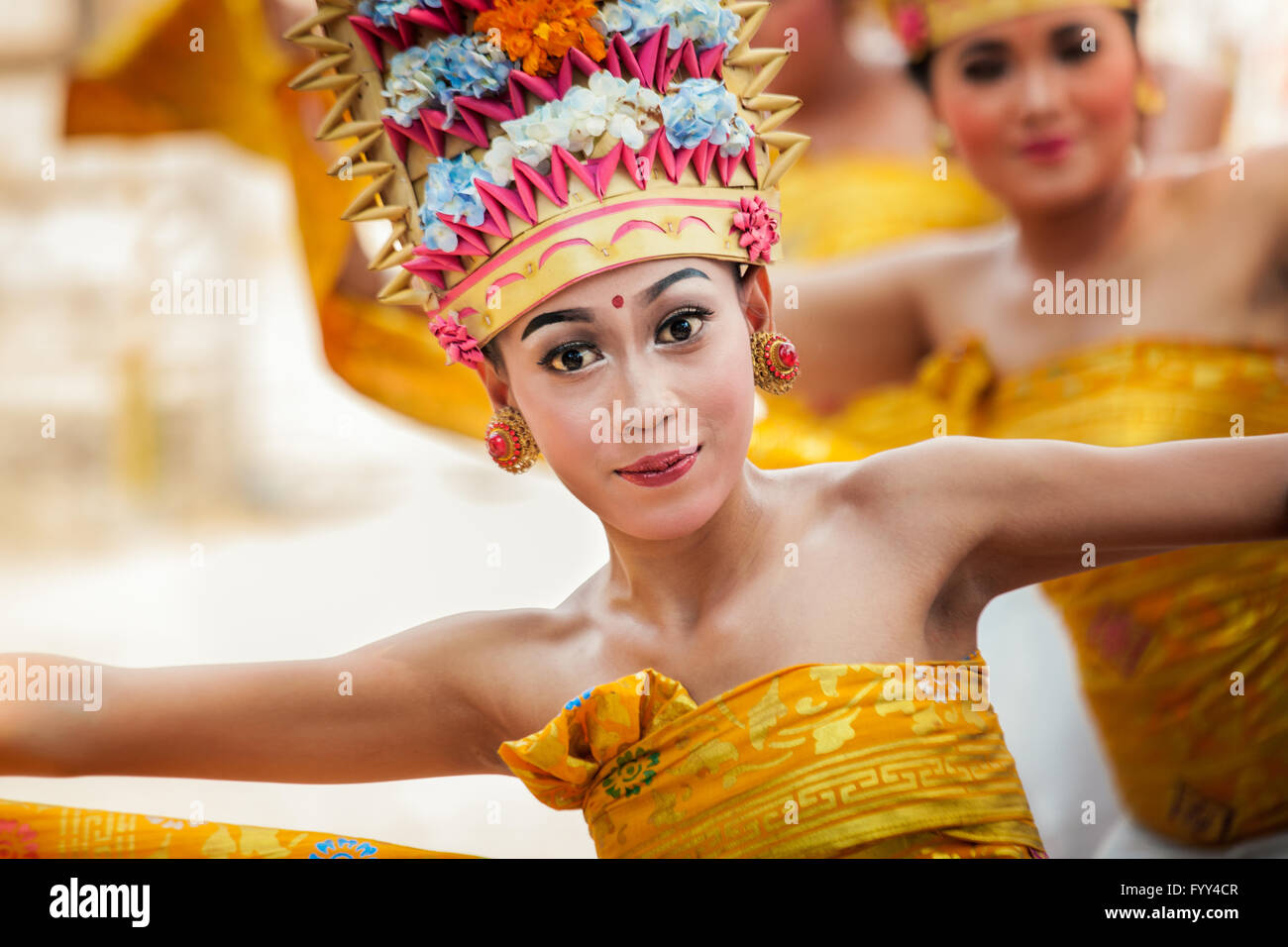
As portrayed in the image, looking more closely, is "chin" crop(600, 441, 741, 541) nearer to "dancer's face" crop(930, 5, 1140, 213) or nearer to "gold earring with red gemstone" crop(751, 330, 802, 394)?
"gold earring with red gemstone" crop(751, 330, 802, 394)

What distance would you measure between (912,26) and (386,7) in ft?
3.62

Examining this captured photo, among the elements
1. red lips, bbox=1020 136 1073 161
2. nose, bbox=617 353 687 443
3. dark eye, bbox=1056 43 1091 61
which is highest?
dark eye, bbox=1056 43 1091 61

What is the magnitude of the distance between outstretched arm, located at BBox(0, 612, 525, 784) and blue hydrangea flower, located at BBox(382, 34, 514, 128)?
749 millimetres

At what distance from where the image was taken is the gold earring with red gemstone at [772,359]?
1.83m

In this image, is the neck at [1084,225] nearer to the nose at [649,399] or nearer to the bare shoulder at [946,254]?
the bare shoulder at [946,254]

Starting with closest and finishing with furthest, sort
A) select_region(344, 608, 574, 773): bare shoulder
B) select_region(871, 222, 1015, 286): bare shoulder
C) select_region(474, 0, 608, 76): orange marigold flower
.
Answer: select_region(474, 0, 608, 76): orange marigold flower
select_region(344, 608, 574, 773): bare shoulder
select_region(871, 222, 1015, 286): bare shoulder

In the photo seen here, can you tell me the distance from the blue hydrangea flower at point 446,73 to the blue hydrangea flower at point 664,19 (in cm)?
14

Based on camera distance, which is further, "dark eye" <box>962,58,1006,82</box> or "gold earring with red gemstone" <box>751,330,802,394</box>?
"dark eye" <box>962,58,1006,82</box>

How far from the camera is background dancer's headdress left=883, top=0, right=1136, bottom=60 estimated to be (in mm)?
2316

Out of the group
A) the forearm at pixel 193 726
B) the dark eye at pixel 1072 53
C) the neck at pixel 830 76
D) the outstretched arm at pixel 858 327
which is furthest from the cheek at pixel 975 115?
the forearm at pixel 193 726

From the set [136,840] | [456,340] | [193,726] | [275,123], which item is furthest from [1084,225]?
[136,840]

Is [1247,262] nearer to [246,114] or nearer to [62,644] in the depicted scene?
[246,114]

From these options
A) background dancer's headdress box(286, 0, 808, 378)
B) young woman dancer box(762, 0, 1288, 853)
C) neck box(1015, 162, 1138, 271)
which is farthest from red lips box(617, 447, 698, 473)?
neck box(1015, 162, 1138, 271)

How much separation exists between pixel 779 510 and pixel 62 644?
132cm
